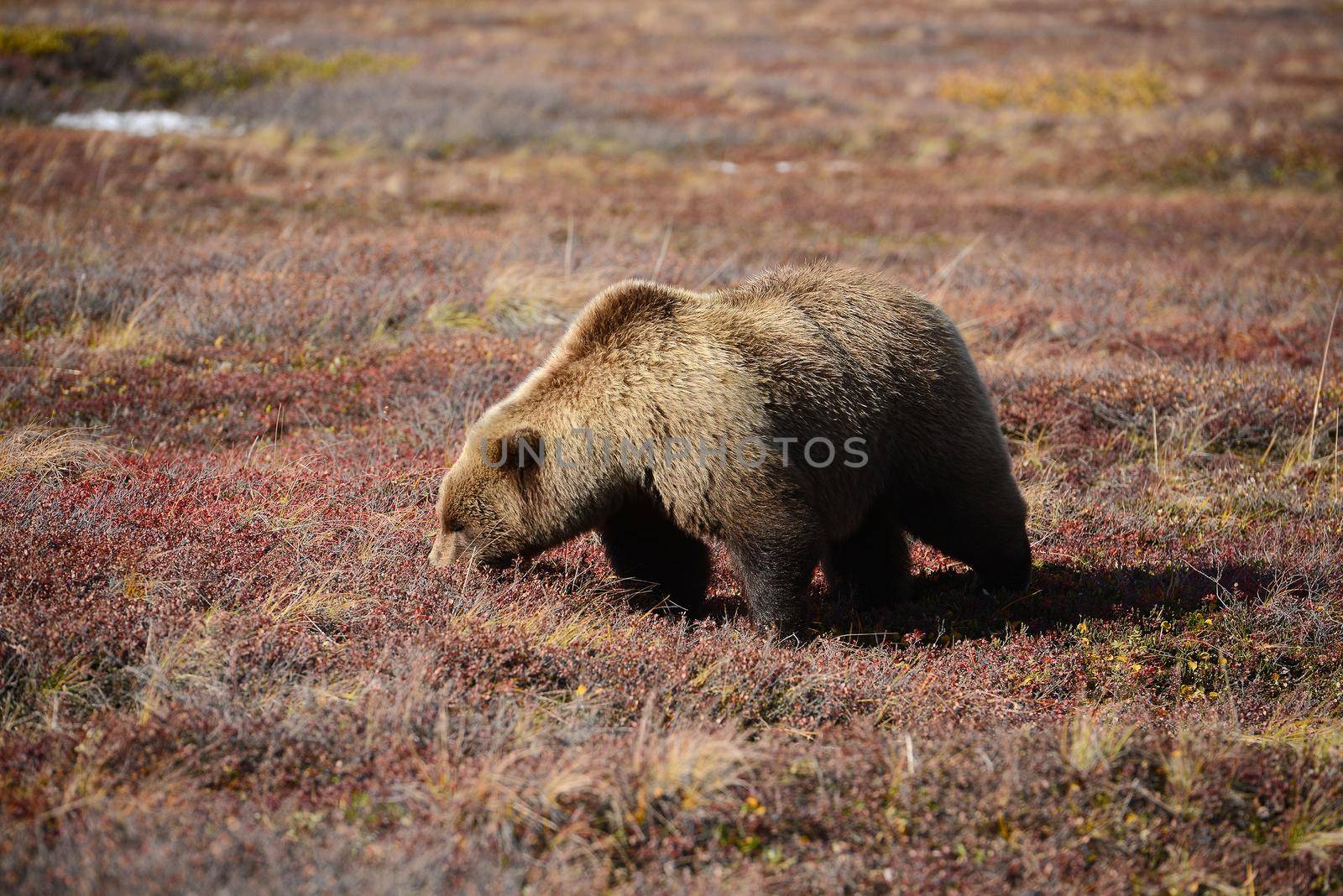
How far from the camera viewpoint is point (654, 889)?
3234mm

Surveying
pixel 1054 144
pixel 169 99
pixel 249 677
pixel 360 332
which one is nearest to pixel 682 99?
pixel 1054 144

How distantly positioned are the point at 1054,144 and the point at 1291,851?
26.9m

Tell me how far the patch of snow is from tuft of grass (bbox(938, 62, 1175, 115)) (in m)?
22.4

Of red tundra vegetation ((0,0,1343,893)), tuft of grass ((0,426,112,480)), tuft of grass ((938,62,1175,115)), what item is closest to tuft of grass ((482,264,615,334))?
red tundra vegetation ((0,0,1343,893))

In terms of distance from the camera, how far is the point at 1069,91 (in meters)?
33.1

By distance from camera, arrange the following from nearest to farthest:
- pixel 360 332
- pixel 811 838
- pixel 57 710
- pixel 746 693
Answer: pixel 811 838, pixel 57 710, pixel 746 693, pixel 360 332

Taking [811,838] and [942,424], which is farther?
[942,424]

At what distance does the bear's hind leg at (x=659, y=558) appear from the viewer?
5.47 meters

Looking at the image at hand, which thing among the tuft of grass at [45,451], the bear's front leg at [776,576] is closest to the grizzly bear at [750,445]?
the bear's front leg at [776,576]

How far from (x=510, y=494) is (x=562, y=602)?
60cm

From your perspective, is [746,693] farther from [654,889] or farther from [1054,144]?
[1054,144]

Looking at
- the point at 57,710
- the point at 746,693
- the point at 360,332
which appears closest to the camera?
the point at 57,710

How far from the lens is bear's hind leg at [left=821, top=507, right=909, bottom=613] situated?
19.4ft

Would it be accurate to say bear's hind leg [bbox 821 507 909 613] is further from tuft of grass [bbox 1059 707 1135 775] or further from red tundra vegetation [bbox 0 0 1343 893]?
tuft of grass [bbox 1059 707 1135 775]
